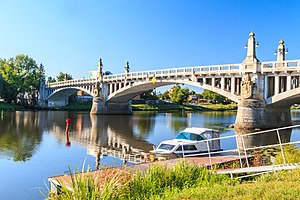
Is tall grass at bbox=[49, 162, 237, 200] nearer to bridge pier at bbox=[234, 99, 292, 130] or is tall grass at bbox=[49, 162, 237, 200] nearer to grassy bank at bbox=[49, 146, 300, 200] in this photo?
grassy bank at bbox=[49, 146, 300, 200]

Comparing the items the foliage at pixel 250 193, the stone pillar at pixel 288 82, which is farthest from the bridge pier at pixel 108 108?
the foliage at pixel 250 193

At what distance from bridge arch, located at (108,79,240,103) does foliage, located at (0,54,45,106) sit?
30.1m

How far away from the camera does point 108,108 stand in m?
63.8

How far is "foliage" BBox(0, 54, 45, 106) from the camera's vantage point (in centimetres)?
7812

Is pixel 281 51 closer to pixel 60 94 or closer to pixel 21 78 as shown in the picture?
pixel 60 94

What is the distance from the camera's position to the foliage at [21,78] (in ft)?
256

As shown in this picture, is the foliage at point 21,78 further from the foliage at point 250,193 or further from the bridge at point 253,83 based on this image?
the foliage at point 250,193

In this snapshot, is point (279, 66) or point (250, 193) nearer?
point (250, 193)

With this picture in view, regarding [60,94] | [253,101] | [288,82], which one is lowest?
[253,101]

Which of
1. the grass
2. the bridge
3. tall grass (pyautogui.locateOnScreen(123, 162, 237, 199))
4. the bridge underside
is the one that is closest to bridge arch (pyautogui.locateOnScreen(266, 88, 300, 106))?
the bridge

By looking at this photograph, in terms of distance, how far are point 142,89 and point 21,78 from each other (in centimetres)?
4053

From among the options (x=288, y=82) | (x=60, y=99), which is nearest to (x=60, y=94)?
(x=60, y=99)

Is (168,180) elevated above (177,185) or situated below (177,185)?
above

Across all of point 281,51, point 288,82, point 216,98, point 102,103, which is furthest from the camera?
point 216,98
